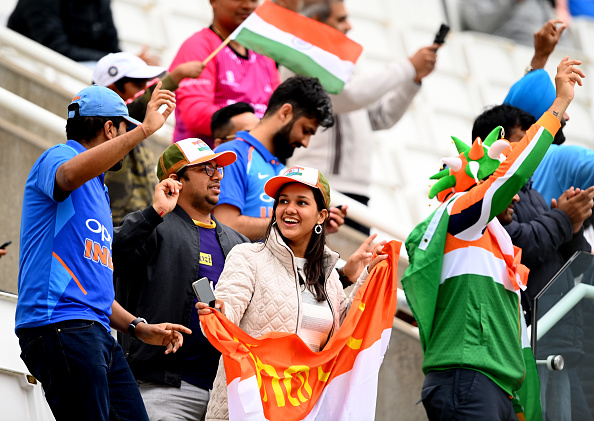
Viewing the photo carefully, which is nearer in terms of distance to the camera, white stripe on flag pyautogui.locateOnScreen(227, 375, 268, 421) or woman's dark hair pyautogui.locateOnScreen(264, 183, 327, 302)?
white stripe on flag pyautogui.locateOnScreen(227, 375, 268, 421)

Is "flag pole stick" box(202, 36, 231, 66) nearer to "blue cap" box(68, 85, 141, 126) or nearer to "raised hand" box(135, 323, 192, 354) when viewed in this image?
"blue cap" box(68, 85, 141, 126)

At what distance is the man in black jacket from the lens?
572cm

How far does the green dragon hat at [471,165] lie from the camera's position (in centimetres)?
635

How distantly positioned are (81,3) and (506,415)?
5.61 meters

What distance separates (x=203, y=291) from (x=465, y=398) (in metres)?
1.56

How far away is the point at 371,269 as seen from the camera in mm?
5938

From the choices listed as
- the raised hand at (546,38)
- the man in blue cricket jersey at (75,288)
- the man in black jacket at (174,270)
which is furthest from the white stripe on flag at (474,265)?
the raised hand at (546,38)

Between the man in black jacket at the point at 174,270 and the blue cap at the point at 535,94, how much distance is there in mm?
2550

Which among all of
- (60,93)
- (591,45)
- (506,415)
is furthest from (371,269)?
(591,45)

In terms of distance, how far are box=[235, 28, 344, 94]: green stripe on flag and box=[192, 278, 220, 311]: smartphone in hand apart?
11.6 ft

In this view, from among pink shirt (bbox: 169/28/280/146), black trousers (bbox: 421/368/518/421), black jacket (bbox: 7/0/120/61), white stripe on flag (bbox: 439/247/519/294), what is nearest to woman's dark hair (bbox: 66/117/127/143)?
white stripe on flag (bbox: 439/247/519/294)

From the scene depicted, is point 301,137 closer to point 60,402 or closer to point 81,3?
point 60,402

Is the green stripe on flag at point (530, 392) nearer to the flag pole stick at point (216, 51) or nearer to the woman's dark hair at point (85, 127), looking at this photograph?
the woman's dark hair at point (85, 127)

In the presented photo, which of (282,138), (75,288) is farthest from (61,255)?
(282,138)
